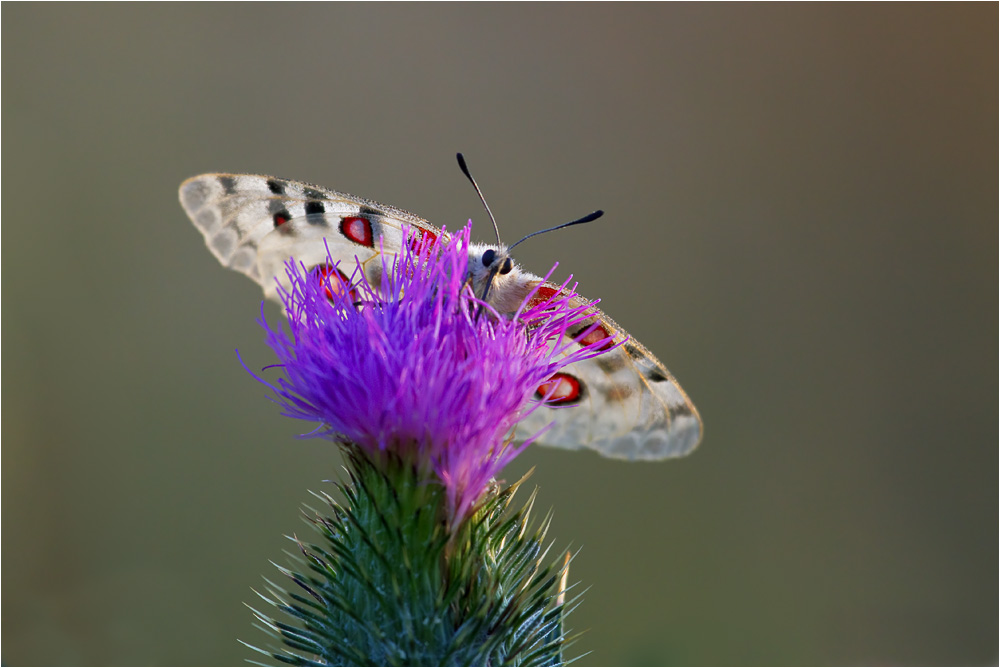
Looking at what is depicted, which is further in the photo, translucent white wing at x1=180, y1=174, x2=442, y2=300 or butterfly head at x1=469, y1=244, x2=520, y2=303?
translucent white wing at x1=180, y1=174, x2=442, y2=300

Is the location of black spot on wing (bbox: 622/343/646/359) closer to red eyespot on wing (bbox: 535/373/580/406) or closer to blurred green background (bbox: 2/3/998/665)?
red eyespot on wing (bbox: 535/373/580/406)

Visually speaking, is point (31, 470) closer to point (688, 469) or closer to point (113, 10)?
point (113, 10)

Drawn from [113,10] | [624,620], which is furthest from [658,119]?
[113,10]

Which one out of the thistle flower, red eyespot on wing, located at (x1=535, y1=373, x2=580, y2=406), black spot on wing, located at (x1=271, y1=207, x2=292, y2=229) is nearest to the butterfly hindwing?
red eyespot on wing, located at (x1=535, y1=373, x2=580, y2=406)

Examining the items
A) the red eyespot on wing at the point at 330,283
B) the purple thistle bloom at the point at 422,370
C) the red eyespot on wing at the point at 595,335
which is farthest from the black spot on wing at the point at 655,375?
the red eyespot on wing at the point at 330,283

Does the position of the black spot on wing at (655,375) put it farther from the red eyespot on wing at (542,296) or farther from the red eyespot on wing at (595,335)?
the red eyespot on wing at (542,296)

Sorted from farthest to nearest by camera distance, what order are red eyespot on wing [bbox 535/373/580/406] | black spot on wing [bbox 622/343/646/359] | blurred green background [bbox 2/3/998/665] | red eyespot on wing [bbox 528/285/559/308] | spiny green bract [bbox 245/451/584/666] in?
blurred green background [bbox 2/3/998/665] → red eyespot on wing [bbox 535/373/580/406] → black spot on wing [bbox 622/343/646/359] → red eyespot on wing [bbox 528/285/559/308] → spiny green bract [bbox 245/451/584/666]

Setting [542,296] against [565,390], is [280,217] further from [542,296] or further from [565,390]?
[565,390]

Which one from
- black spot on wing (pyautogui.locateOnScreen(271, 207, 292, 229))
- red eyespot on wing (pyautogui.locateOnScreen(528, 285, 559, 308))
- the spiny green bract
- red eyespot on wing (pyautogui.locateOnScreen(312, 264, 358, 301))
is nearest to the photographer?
the spiny green bract
